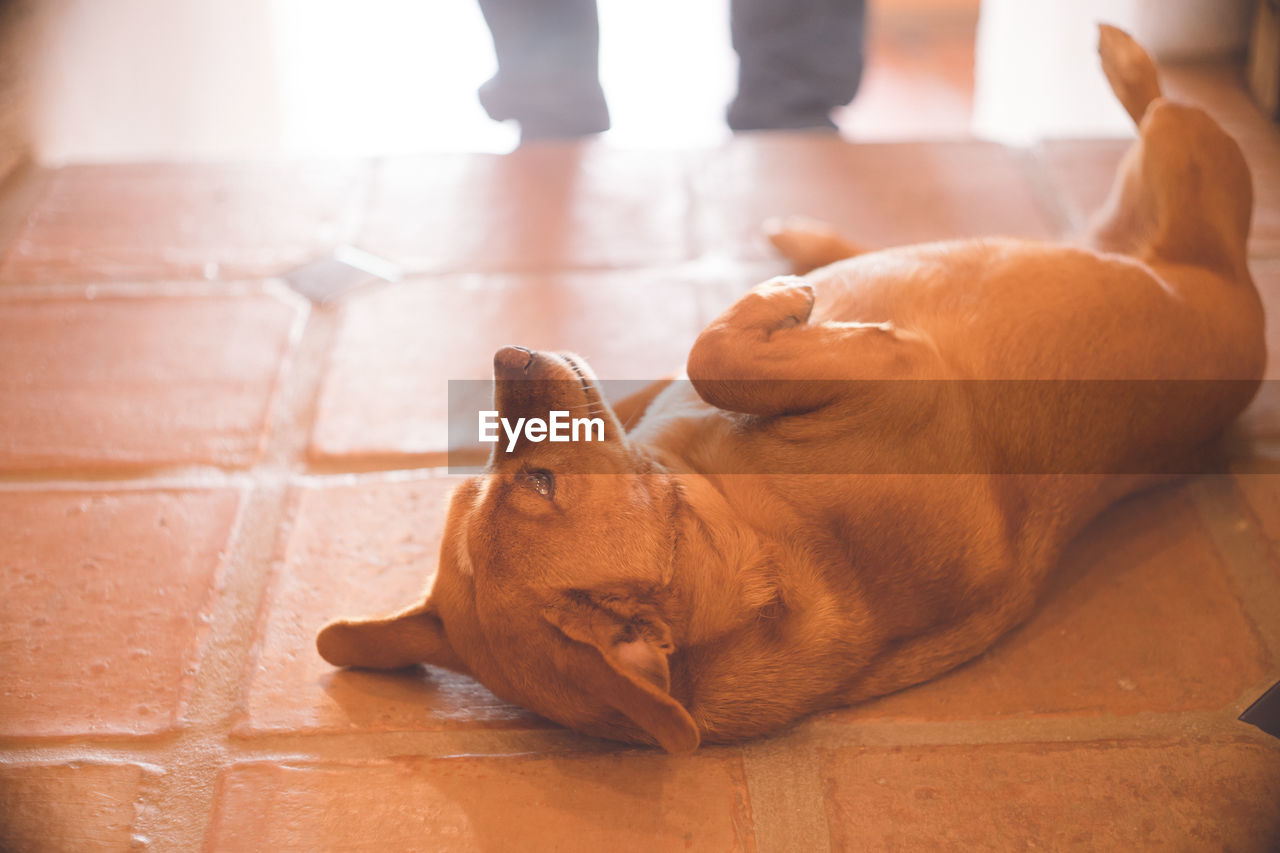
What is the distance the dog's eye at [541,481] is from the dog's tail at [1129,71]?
5.56ft

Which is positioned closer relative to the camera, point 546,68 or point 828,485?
point 828,485

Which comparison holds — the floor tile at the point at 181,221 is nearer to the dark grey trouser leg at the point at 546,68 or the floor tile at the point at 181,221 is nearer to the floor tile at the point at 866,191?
the dark grey trouser leg at the point at 546,68

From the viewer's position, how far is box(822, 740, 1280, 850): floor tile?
1.53m

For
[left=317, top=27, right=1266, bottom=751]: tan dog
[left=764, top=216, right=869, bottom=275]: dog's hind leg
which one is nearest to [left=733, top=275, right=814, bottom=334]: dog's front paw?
[left=317, top=27, right=1266, bottom=751]: tan dog

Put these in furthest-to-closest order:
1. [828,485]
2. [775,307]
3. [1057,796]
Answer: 1. [775,307]
2. [828,485]
3. [1057,796]

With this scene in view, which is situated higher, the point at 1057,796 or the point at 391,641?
the point at 391,641

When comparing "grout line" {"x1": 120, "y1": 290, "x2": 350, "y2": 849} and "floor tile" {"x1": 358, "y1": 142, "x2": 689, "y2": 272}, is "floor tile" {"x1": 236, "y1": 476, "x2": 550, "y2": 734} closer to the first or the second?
"grout line" {"x1": 120, "y1": 290, "x2": 350, "y2": 849}

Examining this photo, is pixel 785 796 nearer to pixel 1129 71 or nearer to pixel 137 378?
pixel 137 378

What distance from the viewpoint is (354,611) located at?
6.23ft

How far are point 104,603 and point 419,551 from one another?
1.82 ft

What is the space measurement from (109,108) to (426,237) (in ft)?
5.23

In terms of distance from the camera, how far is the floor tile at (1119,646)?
1.72 meters

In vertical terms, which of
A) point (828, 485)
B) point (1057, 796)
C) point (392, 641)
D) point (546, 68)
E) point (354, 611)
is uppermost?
point (546, 68)

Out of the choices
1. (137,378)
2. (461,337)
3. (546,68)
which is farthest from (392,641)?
(546,68)
